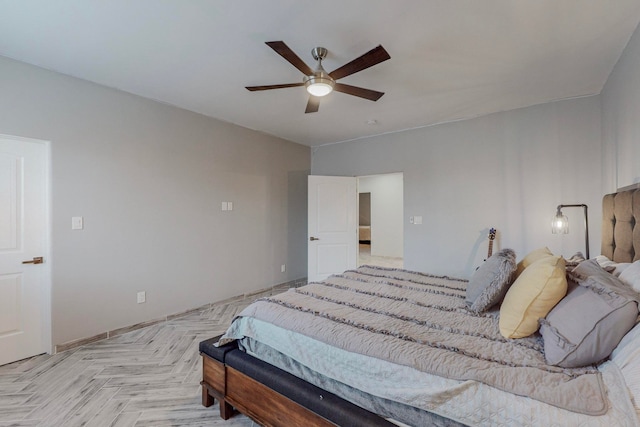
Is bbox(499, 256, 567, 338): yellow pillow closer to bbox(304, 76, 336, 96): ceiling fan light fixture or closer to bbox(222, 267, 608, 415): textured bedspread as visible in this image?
bbox(222, 267, 608, 415): textured bedspread

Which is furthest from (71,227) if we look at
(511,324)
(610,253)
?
(610,253)

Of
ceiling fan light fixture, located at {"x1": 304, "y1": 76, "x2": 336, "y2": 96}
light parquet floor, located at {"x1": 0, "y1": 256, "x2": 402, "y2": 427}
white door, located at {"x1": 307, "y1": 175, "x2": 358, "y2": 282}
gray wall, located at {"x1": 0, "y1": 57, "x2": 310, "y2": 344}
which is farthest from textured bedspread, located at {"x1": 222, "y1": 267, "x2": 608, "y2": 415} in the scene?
white door, located at {"x1": 307, "y1": 175, "x2": 358, "y2": 282}

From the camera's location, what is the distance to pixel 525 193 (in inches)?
139

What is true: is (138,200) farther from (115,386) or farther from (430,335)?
(430,335)

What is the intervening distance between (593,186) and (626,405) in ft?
10.3

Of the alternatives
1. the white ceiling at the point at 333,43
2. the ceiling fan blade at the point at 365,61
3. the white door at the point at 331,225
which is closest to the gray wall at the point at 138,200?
the white ceiling at the point at 333,43

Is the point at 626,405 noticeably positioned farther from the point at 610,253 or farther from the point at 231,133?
the point at 231,133

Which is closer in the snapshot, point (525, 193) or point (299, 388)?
point (299, 388)

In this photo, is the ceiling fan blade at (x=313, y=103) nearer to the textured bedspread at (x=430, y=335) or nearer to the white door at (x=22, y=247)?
the textured bedspread at (x=430, y=335)

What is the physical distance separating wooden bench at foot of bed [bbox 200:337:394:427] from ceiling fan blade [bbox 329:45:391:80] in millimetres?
1940

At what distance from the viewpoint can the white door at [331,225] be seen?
494 centimetres

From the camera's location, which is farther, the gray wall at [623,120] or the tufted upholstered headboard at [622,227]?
the gray wall at [623,120]

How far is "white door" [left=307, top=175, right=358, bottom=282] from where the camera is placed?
4.94 m

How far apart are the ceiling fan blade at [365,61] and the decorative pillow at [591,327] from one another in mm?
1639
